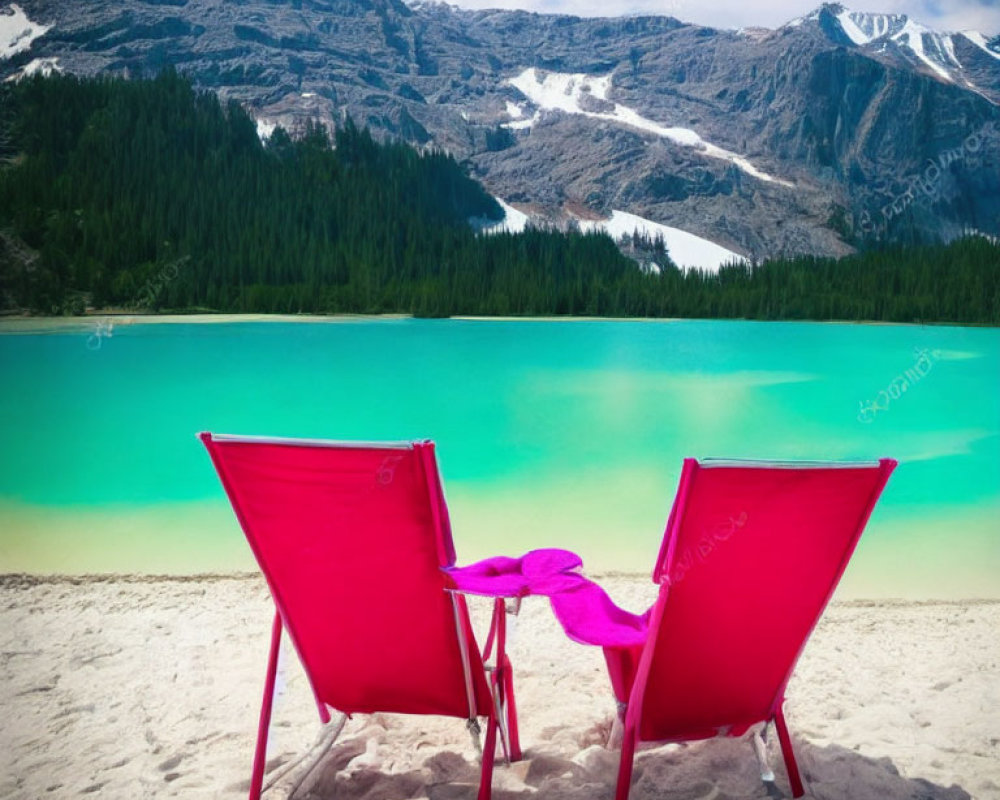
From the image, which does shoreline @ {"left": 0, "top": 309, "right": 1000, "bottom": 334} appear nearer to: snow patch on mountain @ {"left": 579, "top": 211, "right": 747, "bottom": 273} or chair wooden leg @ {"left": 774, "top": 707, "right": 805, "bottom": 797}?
snow patch on mountain @ {"left": 579, "top": 211, "right": 747, "bottom": 273}

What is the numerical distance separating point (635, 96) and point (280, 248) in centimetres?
815

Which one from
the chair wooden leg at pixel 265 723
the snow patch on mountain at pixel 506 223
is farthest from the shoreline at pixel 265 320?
the chair wooden leg at pixel 265 723

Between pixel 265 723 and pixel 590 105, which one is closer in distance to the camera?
pixel 265 723

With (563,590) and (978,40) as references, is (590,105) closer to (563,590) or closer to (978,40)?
(978,40)

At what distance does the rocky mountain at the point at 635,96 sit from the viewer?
13.1 meters

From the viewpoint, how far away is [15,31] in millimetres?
12648

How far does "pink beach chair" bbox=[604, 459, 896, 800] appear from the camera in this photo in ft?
4.28

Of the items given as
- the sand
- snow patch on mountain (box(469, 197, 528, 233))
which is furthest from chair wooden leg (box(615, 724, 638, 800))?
snow patch on mountain (box(469, 197, 528, 233))

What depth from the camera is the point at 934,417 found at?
30.3 feet

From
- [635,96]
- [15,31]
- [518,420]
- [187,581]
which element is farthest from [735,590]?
[635,96]

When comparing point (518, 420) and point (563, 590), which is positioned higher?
point (563, 590)

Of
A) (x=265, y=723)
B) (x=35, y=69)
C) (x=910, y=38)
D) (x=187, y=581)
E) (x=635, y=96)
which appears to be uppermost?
(x=910, y=38)

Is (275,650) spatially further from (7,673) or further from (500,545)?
(500,545)

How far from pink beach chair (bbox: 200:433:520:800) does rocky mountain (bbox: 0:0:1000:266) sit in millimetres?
12804
